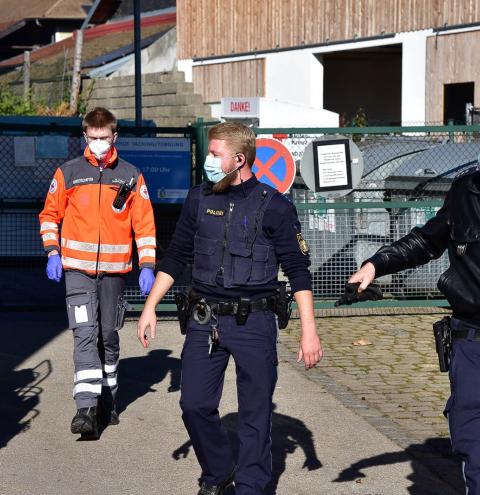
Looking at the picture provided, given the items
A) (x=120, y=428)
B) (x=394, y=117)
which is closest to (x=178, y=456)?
(x=120, y=428)

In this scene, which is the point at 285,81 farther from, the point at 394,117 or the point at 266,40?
the point at 394,117

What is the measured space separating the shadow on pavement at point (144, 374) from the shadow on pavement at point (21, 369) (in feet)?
1.86

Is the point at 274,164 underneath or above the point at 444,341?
above

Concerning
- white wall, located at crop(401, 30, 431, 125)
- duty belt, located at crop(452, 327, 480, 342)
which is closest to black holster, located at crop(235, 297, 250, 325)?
duty belt, located at crop(452, 327, 480, 342)

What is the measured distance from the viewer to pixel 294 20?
29.3 metres

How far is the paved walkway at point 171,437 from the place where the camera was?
5.90 meters

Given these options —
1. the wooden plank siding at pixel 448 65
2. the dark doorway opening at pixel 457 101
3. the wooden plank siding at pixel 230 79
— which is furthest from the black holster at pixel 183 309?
the wooden plank siding at pixel 230 79

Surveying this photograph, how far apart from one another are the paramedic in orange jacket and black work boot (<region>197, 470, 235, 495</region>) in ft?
4.93

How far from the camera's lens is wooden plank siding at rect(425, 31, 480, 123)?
2406cm

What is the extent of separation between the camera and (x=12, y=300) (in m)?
11.5

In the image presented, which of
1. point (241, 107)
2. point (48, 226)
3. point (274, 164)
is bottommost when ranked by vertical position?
point (48, 226)

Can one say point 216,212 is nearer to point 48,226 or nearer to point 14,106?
point 48,226

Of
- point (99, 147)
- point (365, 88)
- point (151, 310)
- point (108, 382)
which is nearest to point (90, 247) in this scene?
point (99, 147)

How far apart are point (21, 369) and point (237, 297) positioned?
12.8 feet
